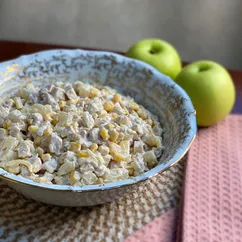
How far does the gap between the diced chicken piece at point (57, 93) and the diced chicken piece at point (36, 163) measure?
165mm

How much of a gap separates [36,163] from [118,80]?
0.33 metres

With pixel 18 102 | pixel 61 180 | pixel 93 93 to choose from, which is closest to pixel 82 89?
pixel 93 93

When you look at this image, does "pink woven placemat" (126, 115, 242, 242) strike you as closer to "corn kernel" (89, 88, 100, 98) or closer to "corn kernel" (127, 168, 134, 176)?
"corn kernel" (127, 168, 134, 176)

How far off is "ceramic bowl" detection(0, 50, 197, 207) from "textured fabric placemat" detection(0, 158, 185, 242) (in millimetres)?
45

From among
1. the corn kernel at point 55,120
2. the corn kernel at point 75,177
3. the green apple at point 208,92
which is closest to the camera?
the corn kernel at point 75,177

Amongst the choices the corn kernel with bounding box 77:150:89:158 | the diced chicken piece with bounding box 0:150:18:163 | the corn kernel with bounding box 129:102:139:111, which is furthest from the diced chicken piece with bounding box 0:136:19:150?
the corn kernel with bounding box 129:102:139:111

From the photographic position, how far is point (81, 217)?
2.63 ft

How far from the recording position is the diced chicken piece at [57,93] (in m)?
0.89

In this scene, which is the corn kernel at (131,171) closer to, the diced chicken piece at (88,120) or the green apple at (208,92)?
the diced chicken piece at (88,120)

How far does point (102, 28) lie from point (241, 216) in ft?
3.72

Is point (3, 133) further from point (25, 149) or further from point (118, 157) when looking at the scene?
point (118, 157)

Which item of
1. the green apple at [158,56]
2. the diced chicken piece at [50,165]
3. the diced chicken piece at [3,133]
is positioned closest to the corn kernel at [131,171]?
the diced chicken piece at [50,165]

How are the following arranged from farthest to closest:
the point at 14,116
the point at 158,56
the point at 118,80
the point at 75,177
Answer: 1. the point at 158,56
2. the point at 118,80
3. the point at 14,116
4. the point at 75,177

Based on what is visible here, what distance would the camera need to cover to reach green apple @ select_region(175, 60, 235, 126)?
3.36 feet
